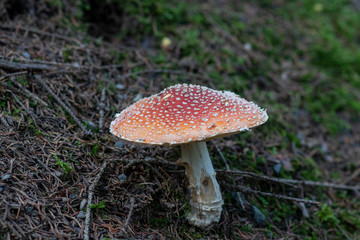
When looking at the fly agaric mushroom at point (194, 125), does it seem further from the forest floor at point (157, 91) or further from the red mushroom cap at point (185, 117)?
the forest floor at point (157, 91)

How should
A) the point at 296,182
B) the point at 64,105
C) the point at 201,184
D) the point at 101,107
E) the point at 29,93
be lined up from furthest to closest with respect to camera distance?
1. the point at 296,182
2. the point at 101,107
3. the point at 64,105
4. the point at 29,93
5. the point at 201,184

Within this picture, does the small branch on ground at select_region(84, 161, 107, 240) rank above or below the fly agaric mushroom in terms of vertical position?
below

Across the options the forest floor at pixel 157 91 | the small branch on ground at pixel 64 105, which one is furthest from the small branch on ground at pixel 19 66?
the small branch on ground at pixel 64 105

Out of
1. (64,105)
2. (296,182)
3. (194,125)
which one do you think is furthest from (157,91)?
(296,182)

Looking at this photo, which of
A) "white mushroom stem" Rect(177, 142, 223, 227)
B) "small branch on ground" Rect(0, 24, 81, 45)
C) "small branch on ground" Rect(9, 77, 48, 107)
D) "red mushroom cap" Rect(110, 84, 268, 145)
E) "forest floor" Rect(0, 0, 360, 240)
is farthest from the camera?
"small branch on ground" Rect(0, 24, 81, 45)

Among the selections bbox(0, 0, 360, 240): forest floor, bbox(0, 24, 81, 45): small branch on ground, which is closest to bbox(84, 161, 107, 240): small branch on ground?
bbox(0, 0, 360, 240): forest floor

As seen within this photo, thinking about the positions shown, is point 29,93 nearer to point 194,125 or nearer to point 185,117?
point 185,117

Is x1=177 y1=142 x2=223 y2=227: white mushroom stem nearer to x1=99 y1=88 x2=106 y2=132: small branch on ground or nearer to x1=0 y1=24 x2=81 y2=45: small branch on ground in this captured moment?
x1=99 y1=88 x2=106 y2=132: small branch on ground
